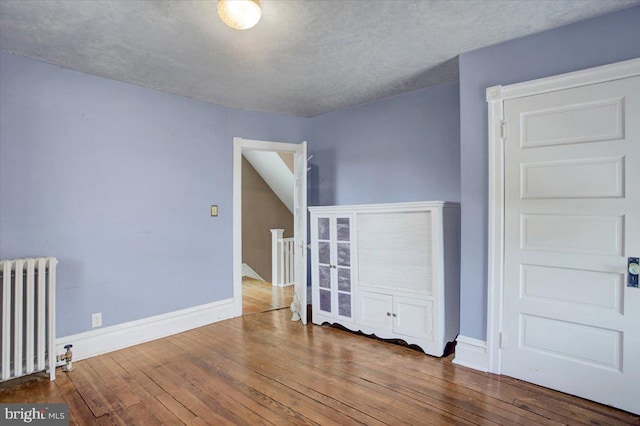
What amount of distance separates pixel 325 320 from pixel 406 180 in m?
1.69

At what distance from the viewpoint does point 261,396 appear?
2168 millimetres

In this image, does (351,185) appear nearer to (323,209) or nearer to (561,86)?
(323,209)

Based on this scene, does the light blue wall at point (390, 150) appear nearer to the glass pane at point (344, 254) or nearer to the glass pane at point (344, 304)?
the glass pane at point (344, 254)

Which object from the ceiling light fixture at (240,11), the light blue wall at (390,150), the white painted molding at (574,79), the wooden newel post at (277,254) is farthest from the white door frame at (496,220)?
the wooden newel post at (277,254)

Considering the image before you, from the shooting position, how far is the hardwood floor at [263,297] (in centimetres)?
427

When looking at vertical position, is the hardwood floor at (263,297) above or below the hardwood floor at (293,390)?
below

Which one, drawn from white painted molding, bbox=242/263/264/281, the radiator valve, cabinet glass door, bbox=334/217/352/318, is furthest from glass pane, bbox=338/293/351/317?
white painted molding, bbox=242/263/264/281

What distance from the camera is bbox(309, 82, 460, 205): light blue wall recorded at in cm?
320

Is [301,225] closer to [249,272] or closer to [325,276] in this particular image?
[325,276]

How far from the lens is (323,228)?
3.54 meters

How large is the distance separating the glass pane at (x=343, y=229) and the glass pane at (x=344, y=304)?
1.88 feet

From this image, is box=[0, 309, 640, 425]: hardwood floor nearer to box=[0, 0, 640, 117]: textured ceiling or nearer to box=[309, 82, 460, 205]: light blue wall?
box=[309, 82, 460, 205]: light blue wall

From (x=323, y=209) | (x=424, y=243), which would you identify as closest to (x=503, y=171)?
(x=424, y=243)

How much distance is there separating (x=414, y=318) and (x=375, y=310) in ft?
1.27
